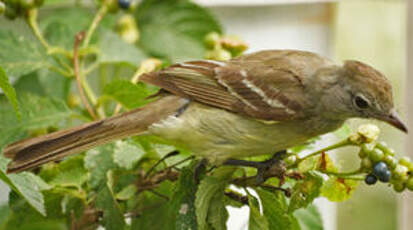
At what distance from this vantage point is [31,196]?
4.34ft

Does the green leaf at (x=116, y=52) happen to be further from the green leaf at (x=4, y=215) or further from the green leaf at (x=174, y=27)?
the green leaf at (x=4, y=215)

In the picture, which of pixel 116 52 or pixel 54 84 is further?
pixel 54 84

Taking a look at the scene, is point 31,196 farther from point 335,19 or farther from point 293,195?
point 335,19

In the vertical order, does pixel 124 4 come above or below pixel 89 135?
above

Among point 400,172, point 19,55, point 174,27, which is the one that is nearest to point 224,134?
point 400,172

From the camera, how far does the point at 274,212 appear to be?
1397mm

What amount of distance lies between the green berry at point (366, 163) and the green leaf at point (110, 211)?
1.77 feet

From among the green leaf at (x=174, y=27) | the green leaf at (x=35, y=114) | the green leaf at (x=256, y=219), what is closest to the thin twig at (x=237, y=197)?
the green leaf at (x=256, y=219)

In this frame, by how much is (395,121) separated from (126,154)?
62 cm

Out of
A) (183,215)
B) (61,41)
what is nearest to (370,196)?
(61,41)

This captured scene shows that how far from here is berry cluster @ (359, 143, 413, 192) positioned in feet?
4.28

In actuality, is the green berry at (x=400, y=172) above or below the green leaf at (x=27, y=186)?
below

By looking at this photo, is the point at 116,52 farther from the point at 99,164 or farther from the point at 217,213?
the point at 217,213

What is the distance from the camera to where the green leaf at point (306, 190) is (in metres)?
1.35
